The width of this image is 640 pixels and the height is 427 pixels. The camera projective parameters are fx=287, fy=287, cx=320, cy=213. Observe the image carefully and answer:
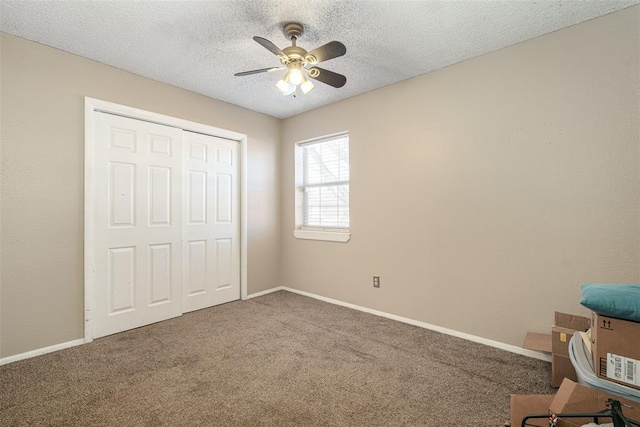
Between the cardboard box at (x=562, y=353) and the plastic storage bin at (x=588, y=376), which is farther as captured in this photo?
the cardboard box at (x=562, y=353)

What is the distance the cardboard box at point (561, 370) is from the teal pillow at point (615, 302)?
2.21 feet

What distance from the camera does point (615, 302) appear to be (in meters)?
1.38

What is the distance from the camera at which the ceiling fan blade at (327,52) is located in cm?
192

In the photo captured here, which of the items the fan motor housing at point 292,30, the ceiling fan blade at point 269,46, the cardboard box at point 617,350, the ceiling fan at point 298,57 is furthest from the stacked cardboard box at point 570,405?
the fan motor housing at point 292,30

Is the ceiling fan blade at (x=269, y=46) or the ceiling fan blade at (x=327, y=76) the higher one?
the ceiling fan blade at (x=269, y=46)

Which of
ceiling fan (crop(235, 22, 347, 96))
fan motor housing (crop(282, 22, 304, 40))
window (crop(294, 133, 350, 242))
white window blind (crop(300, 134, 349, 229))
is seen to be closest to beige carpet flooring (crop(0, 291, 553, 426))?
window (crop(294, 133, 350, 242))

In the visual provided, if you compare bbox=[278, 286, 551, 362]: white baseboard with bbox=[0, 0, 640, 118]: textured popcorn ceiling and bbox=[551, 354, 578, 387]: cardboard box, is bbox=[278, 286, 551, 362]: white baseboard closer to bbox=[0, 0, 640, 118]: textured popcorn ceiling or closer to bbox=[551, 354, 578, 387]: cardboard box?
bbox=[551, 354, 578, 387]: cardboard box

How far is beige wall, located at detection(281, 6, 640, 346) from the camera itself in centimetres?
204

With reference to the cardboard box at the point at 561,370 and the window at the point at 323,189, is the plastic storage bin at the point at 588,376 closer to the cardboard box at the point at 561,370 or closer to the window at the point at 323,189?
the cardboard box at the point at 561,370

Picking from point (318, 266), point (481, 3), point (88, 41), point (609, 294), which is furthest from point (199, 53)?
point (609, 294)

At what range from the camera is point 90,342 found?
8.56 feet

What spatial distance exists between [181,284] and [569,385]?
3398mm

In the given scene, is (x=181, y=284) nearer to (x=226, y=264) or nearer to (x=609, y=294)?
(x=226, y=264)

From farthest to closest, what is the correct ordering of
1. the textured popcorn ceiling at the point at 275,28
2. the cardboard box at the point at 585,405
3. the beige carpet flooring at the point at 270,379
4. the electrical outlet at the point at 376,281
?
1. the electrical outlet at the point at 376,281
2. the textured popcorn ceiling at the point at 275,28
3. the beige carpet flooring at the point at 270,379
4. the cardboard box at the point at 585,405
